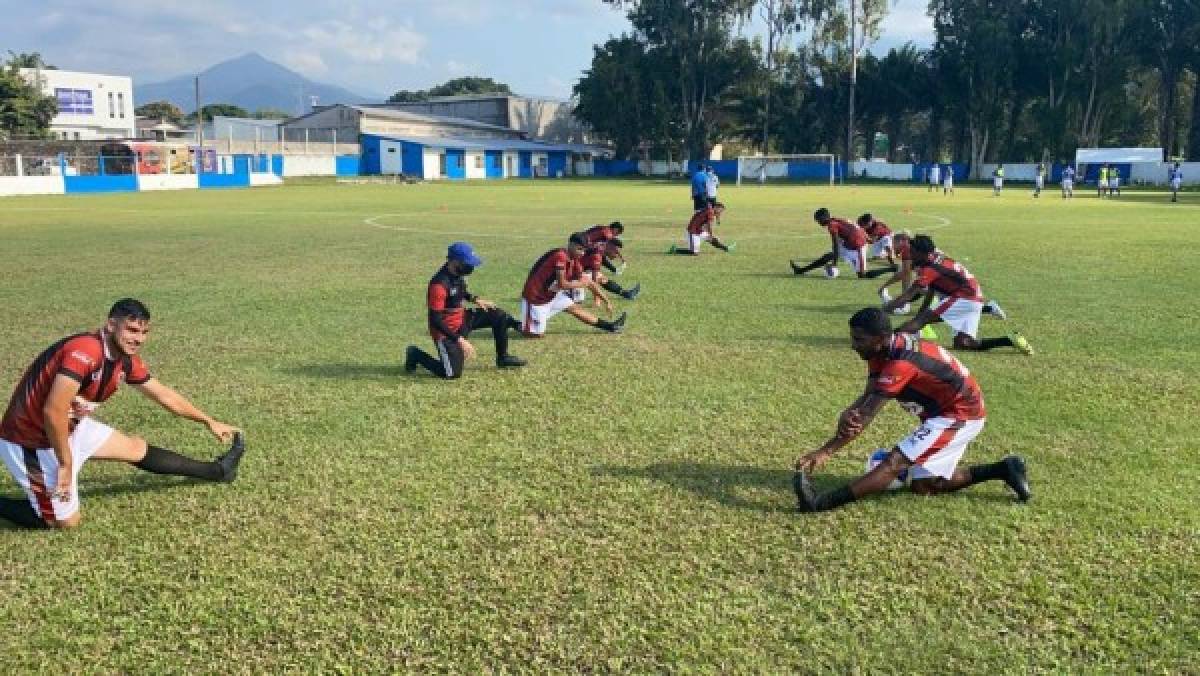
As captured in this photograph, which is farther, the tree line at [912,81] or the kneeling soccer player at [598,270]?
the tree line at [912,81]

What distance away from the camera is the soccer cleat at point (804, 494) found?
18.3ft

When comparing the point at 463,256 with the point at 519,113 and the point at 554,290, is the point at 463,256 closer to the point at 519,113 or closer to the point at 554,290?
the point at 554,290

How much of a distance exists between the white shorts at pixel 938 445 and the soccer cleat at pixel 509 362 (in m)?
4.83

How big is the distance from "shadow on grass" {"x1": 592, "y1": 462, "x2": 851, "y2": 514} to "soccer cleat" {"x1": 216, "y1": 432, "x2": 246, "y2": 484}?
103 inches

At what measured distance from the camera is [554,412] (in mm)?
7816

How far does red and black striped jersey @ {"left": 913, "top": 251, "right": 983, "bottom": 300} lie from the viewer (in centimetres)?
980

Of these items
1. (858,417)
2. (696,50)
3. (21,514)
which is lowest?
(21,514)

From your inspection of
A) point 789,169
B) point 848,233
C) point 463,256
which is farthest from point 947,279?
point 789,169

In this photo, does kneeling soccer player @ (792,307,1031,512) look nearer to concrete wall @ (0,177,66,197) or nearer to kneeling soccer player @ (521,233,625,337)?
kneeling soccer player @ (521,233,625,337)

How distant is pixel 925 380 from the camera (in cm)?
559

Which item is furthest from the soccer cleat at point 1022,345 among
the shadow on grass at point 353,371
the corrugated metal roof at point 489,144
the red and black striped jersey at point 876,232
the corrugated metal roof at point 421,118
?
the corrugated metal roof at point 421,118

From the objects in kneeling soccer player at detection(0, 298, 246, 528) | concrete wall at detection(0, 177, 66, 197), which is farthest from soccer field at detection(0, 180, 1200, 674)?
concrete wall at detection(0, 177, 66, 197)

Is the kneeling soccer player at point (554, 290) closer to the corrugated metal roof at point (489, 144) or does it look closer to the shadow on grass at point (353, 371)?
the shadow on grass at point (353, 371)

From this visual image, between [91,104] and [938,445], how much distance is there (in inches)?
4060
